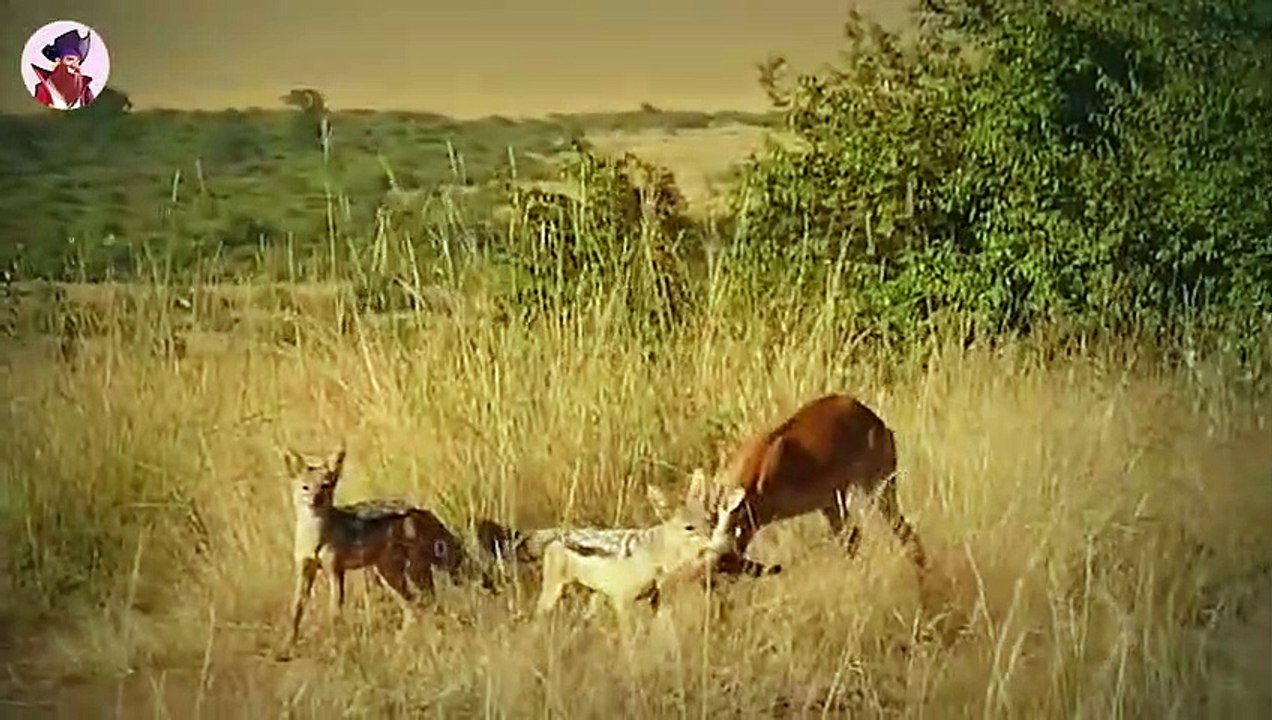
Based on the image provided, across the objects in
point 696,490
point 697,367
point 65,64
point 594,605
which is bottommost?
point 594,605

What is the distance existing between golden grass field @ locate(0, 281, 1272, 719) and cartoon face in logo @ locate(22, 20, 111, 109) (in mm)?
238

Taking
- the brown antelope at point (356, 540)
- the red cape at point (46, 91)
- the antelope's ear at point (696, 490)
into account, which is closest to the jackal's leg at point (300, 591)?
the brown antelope at point (356, 540)

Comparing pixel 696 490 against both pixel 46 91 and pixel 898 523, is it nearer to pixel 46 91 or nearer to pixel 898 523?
pixel 898 523

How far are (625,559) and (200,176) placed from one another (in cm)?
57

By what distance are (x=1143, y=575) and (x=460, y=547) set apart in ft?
2.28

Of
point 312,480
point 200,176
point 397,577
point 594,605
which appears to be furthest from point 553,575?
point 200,176

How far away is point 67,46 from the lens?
192 cm

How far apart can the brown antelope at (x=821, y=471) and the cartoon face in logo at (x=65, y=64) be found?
0.74 meters

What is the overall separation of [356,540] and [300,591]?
74mm

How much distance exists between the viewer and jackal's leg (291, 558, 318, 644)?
191cm

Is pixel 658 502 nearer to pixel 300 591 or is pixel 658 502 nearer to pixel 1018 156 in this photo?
pixel 300 591

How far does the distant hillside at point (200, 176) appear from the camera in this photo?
1.92 meters

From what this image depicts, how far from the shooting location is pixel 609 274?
196 cm

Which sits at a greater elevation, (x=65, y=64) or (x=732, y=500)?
(x=65, y=64)
